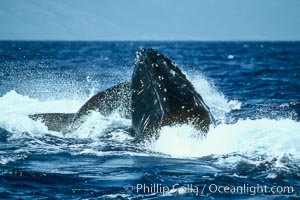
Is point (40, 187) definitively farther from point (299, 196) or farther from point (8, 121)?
point (8, 121)

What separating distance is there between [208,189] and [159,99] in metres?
3.14

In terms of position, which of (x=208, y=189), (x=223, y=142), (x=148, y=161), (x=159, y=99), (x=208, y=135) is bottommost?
(x=208, y=189)

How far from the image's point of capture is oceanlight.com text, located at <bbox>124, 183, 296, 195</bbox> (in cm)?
710

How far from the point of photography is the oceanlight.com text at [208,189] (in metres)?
7.10

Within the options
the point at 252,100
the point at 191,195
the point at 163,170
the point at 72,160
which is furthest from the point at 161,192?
the point at 252,100

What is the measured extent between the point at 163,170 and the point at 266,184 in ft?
5.28

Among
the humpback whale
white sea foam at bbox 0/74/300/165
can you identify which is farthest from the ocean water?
the humpback whale

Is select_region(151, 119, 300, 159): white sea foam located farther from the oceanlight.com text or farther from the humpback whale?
the oceanlight.com text

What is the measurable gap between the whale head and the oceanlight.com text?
2.60m

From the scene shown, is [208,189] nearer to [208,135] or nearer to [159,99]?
[208,135]

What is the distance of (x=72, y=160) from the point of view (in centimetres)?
900

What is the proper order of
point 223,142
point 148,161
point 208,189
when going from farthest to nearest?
point 223,142 < point 148,161 < point 208,189

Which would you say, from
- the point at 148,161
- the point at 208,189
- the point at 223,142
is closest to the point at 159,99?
the point at 223,142

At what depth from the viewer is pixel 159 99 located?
10.1 metres
